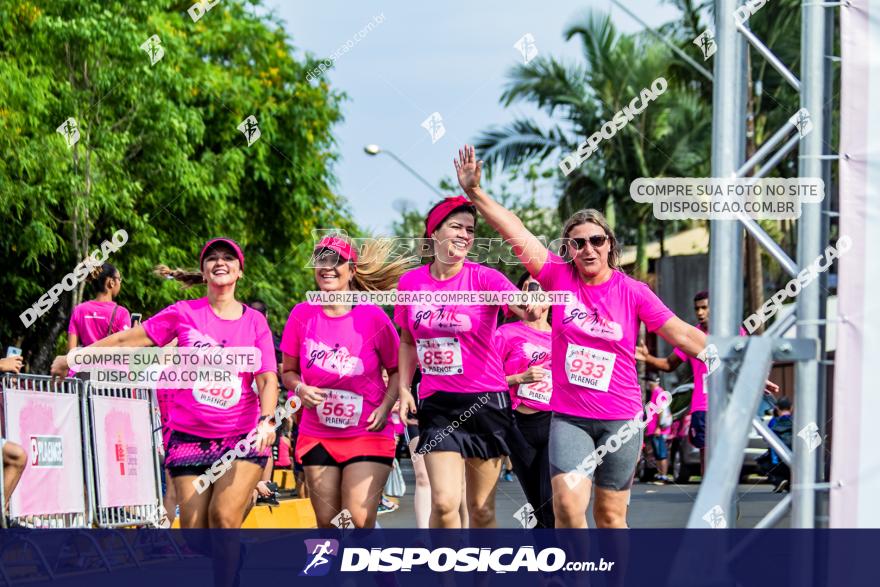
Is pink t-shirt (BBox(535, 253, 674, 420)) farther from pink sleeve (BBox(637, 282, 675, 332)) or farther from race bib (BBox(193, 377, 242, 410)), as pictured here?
race bib (BBox(193, 377, 242, 410))

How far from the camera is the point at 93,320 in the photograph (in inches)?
471

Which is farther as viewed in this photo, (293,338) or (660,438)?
(660,438)

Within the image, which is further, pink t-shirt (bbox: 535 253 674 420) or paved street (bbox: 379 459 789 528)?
paved street (bbox: 379 459 789 528)

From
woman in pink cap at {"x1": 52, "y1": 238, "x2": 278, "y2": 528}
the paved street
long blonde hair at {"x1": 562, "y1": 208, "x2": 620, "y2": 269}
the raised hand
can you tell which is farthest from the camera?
the paved street

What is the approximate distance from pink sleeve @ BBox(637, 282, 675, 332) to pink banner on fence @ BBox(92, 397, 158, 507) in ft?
14.1

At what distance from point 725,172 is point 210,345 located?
3.33 meters

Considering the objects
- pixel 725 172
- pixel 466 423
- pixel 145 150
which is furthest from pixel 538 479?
pixel 145 150

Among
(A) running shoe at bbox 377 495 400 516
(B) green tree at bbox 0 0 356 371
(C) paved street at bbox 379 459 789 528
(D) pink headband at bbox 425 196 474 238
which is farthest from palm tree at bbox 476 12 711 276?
(D) pink headband at bbox 425 196 474 238

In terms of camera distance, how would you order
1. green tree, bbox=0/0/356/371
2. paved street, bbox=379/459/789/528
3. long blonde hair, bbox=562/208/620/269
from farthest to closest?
green tree, bbox=0/0/356/371 < paved street, bbox=379/459/789/528 < long blonde hair, bbox=562/208/620/269

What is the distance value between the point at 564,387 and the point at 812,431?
2.33m

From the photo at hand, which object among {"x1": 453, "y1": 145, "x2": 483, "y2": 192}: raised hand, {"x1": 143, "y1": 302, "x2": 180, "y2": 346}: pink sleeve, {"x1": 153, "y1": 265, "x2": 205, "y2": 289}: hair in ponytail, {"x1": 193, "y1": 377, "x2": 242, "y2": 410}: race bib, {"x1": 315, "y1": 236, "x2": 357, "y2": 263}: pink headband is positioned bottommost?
{"x1": 193, "y1": 377, "x2": 242, "y2": 410}: race bib

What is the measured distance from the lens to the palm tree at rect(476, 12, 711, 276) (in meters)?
28.3

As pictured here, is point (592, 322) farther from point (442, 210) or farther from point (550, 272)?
point (442, 210)

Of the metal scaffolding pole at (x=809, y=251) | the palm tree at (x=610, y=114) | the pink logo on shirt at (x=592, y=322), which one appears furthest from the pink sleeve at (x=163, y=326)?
the palm tree at (x=610, y=114)
